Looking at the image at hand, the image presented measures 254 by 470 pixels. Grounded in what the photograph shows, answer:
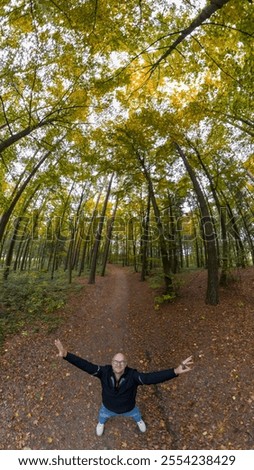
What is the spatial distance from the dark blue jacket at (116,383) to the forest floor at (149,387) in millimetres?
934

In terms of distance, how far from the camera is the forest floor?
456 centimetres

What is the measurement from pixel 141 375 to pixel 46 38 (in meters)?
8.29

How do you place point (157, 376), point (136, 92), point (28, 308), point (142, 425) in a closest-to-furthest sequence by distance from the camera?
point (157, 376)
point (142, 425)
point (136, 92)
point (28, 308)

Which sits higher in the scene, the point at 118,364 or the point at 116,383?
the point at 118,364

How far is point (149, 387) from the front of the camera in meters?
5.95

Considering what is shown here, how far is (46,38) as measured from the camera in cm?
586

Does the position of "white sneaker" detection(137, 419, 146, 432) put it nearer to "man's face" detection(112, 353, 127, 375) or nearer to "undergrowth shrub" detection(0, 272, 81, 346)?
"man's face" detection(112, 353, 127, 375)

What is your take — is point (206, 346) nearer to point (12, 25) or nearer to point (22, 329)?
point (22, 329)

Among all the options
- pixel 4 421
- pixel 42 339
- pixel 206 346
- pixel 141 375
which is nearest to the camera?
pixel 141 375

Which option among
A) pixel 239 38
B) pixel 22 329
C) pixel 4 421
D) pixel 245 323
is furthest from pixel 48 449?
pixel 239 38

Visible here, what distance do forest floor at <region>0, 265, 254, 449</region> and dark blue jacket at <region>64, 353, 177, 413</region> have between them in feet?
3.06

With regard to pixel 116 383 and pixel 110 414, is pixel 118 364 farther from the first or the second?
pixel 110 414

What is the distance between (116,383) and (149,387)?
2.31m

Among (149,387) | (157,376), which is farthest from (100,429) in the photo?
(157,376)
